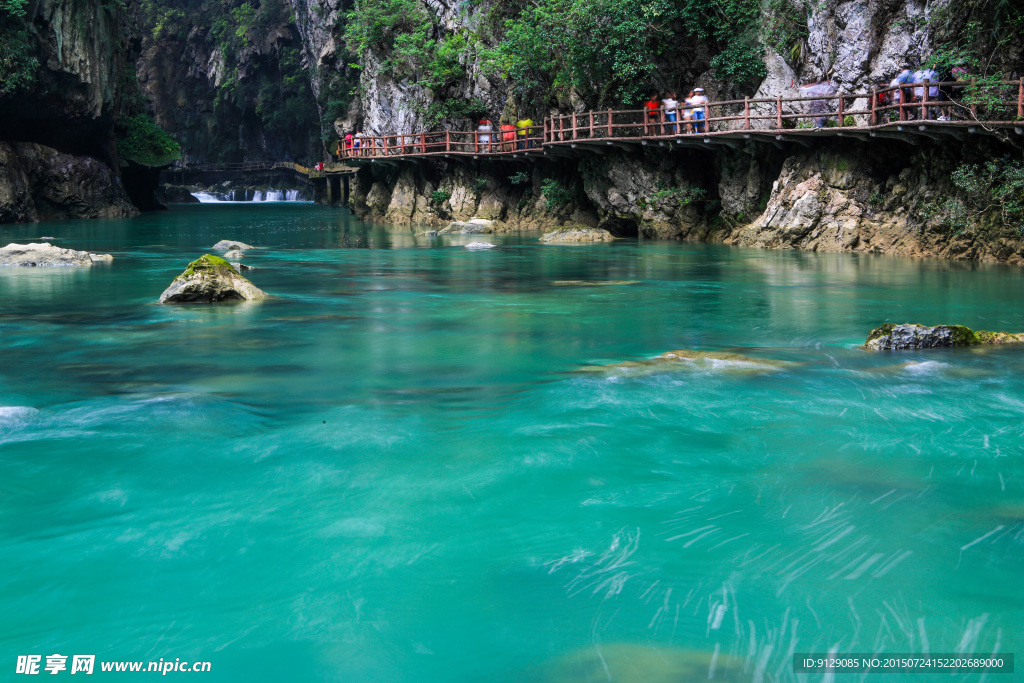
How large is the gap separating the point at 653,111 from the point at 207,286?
1404 centimetres

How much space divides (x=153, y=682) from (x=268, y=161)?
222 ft

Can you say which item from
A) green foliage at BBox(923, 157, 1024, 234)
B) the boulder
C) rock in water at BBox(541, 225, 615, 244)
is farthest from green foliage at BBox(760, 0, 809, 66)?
the boulder

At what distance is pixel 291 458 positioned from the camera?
5355mm

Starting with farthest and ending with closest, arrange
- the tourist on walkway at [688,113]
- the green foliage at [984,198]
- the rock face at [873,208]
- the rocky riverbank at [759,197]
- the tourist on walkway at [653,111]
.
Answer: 1. the tourist on walkway at [653,111]
2. the tourist on walkway at [688,113]
3. the rocky riverbank at [759,197]
4. the rock face at [873,208]
5. the green foliage at [984,198]

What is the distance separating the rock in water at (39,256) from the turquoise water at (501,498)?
7.64m

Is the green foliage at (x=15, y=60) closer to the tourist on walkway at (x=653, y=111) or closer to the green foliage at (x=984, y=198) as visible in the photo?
the tourist on walkway at (x=653, y=111)

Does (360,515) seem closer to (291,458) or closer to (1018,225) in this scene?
(291,458)

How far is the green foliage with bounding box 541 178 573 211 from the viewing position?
27172mm

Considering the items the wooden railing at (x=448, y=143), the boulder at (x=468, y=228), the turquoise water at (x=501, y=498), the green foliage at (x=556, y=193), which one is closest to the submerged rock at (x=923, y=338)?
the turquoise water at (x=501, y=498)

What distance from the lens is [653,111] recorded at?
2220 centimetres

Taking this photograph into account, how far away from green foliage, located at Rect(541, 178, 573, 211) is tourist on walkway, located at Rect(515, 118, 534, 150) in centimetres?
134

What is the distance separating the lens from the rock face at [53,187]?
30.4 meters

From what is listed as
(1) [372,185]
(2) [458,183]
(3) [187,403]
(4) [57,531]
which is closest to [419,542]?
(4) [57,531]

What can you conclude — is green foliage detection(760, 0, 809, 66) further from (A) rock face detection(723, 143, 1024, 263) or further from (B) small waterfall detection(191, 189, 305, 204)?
(B) small waterfall detection(191, 189, 305, 204)
